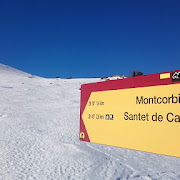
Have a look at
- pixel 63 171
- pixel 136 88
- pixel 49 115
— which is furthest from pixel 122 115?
pixel 49 115

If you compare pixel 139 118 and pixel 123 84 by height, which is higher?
pixel 123 84

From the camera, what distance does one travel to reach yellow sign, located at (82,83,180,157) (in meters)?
1.23

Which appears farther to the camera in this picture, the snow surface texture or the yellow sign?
the snow surface texture

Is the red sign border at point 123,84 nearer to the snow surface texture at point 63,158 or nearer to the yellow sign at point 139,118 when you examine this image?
the yellow sign at point 139,118

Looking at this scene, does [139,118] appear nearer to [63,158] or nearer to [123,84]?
[123,84]

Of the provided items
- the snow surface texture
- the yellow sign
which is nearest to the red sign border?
the yellow sign

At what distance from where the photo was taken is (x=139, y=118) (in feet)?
4.52

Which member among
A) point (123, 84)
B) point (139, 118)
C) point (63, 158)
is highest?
point (123, 84)

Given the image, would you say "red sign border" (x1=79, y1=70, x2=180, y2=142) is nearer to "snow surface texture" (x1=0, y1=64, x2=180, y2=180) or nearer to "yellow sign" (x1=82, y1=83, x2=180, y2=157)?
"yellow sign" (x1=82, y1=83, x2=180, y2=157)

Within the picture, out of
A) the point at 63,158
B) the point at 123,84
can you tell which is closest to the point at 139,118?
the point at 123,84

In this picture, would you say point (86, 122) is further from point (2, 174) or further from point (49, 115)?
point (49, 115)

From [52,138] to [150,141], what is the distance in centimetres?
383

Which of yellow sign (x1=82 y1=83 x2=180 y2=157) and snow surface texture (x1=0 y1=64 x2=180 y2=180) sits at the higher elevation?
yellow sign (x1=82 y1=83 x2=180 y2=157)

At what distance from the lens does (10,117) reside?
6.33 meters
